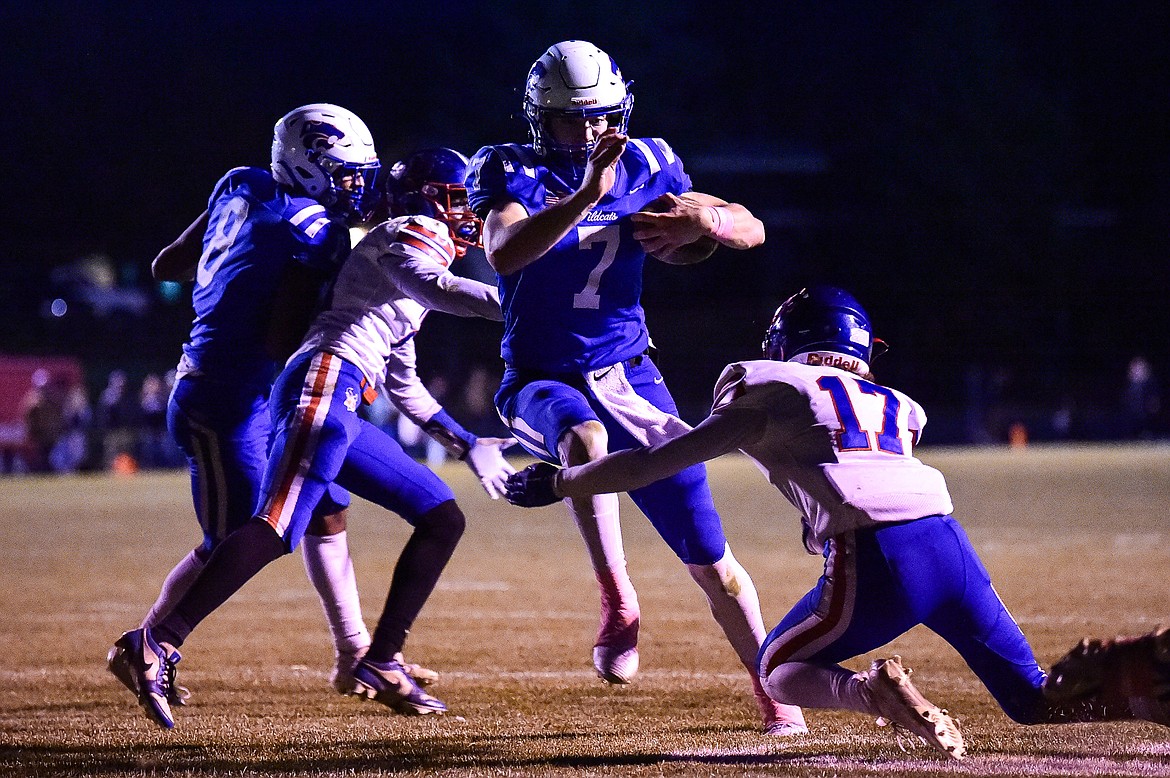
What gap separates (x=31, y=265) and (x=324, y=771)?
2887 cm

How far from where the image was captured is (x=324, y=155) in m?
4.55

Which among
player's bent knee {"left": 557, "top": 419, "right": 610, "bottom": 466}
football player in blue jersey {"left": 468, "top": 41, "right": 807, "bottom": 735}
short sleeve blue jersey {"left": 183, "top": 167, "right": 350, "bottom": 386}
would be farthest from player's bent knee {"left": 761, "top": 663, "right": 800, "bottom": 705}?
short sleeve blue jersey {"left": 183, "top": 167, "right": 350, "bottom": 386}

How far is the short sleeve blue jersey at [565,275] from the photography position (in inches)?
158

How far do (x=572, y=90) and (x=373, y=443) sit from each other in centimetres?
126

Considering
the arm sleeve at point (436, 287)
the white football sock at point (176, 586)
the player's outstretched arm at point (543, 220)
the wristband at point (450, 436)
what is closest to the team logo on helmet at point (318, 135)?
the arm sleeve at point (436, 287)

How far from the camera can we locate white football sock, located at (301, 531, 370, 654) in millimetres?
4637

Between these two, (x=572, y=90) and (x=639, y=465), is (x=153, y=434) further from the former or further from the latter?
(x=639, y=465)

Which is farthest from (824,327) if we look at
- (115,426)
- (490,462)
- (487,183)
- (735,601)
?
(115,426)

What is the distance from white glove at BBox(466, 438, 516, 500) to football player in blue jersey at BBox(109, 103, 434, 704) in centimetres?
44

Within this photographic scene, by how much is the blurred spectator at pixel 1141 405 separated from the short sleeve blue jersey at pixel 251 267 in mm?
22137

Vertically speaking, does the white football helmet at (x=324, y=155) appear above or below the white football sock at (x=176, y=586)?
above

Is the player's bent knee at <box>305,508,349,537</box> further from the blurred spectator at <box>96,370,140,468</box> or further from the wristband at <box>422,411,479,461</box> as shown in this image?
the blurred spectator at <box>96,370,140,468</box>

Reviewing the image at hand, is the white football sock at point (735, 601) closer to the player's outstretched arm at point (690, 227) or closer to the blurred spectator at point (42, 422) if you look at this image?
the player's outstretched arm at point (690, 227)

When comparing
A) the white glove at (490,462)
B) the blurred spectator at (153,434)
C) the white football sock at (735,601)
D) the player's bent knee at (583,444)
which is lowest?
the blurred spectator at (153,434)
